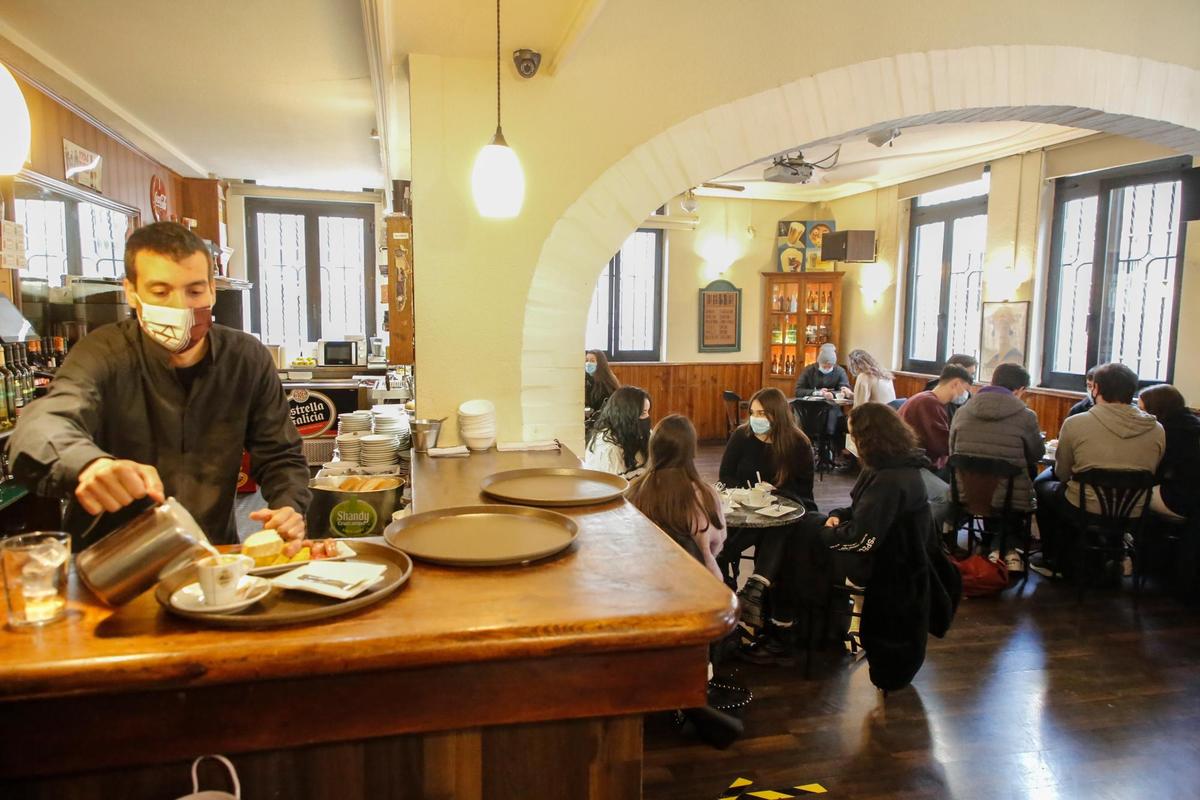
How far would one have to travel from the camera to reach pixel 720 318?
388 inches

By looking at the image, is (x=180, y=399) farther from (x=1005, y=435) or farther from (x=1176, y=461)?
(x=1176, y=461)

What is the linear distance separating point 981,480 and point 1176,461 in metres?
1.05

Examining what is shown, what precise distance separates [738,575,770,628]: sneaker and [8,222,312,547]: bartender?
2.33 metres

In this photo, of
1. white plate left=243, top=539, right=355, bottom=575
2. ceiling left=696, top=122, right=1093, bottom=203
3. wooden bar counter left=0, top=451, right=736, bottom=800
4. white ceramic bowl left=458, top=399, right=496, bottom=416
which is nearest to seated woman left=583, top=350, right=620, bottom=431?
ceiling left=696, top=122, right=1093, bottom=203

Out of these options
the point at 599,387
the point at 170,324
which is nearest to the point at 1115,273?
the point at 599,387

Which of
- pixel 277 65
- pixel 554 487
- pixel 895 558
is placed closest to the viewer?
pixel 554 487

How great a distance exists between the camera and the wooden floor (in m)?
2.60

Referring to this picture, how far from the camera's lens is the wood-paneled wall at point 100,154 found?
14.1ft

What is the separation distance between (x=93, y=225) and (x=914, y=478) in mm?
5475

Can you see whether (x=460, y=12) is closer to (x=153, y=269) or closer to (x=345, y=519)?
(x=153, y=269)

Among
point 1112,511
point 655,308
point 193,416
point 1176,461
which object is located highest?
point 655,308

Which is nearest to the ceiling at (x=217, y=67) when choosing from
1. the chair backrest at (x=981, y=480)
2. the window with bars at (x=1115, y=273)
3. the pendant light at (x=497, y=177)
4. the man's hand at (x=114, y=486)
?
the pendant light at (x=497, y=177)

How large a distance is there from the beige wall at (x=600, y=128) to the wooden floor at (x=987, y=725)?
146cm

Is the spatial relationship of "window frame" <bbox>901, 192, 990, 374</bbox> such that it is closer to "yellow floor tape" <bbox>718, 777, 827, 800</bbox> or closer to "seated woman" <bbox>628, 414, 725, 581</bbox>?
"seated woman" <bbox>628, 414, 725, 581</bbox>
